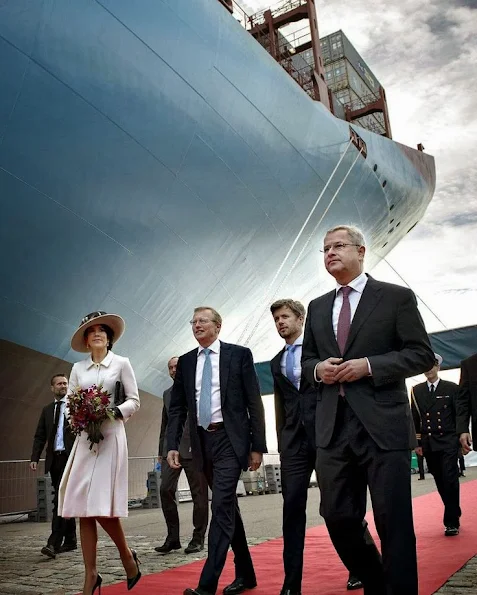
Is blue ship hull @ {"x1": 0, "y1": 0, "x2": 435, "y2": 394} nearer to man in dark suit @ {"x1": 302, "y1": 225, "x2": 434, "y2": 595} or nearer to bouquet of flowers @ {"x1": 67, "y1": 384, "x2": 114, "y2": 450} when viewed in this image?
bouquet of flowers @ {"x1": 67, "y1": 384, "x2": 114, "y2": 450}

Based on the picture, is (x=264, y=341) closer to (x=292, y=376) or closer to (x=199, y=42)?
(x=199, y=42)

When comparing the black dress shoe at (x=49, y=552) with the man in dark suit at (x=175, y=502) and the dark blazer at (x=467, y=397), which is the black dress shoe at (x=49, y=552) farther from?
the dark blazer at (x=467, y=397)

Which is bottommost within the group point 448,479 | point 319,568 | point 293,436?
point 319,568

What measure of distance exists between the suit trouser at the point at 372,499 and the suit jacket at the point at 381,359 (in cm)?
6

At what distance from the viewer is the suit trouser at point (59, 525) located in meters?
5.53

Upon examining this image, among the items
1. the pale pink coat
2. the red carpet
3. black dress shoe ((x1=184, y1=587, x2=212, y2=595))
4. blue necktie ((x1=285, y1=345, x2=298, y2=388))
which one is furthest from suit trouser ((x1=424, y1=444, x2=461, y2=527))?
the pale pink coat

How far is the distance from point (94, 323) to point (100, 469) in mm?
963

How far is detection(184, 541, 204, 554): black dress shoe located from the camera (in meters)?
5.41

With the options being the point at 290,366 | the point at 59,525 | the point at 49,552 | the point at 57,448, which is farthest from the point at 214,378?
the point at 57,448

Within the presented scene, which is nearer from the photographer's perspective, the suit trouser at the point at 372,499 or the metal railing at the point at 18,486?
the suit trouser at the point at 372,499

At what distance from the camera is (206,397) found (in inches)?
151

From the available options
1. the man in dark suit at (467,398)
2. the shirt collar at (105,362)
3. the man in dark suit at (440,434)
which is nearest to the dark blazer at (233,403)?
the shirt collar at (105,362)

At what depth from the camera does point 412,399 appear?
20.9ft

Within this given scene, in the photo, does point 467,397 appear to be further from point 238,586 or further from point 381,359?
point 381,359
